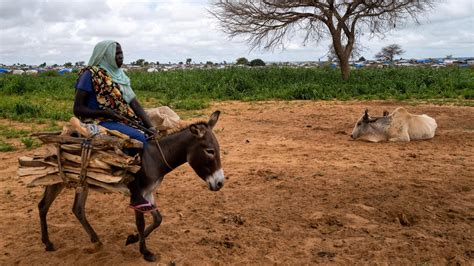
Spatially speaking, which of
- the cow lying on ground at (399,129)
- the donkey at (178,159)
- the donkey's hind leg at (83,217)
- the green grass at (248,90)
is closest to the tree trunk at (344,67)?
the green grass at (248,90)

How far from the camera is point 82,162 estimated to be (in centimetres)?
371

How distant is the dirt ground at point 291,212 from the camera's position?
407 centimetres

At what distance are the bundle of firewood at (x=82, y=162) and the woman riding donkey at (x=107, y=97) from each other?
0.57 ft

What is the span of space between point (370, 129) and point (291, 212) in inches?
175

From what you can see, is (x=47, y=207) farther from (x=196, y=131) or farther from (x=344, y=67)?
(x=344, y=67)

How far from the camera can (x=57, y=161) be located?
12.5ft

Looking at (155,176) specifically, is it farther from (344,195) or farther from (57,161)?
(344,195)

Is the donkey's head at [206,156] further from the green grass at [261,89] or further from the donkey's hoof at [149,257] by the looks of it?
the green grass at [261,89]

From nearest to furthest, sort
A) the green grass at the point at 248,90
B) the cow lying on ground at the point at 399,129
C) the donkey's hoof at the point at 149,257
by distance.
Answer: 1. the donkey's hoof at the point at 149,257
2. the cow lying on ground at the point at 399,129
3. the green grass at the point at 248,90

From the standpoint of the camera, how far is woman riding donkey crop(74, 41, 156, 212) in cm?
378

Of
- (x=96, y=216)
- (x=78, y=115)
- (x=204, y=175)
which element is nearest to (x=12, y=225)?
(x=96, y=216)

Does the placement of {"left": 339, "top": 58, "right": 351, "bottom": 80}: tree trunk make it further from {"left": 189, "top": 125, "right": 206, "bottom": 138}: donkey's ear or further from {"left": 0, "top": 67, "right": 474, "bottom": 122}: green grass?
{"left": 189, "top": 125, "right": 206, "bottom": 138}: donkey's ear

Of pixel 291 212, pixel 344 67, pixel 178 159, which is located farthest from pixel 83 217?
pixel 344 67

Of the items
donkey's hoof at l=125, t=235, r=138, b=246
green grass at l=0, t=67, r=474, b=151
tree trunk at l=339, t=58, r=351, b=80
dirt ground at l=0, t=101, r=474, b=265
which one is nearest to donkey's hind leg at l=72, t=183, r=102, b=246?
dirt ground at l=0, t=101, r=474, b=265
